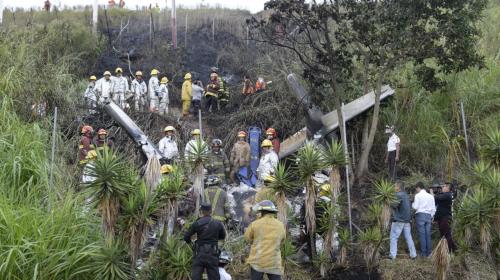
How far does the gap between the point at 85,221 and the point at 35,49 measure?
33.8 feet

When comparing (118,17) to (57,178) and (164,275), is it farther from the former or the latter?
(164,275)

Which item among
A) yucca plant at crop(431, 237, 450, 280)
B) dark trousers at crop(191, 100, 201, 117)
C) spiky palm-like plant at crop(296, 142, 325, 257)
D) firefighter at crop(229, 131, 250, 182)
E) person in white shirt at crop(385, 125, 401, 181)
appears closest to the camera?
spiky palm-like plant at crop(296, 142, 325, 257)

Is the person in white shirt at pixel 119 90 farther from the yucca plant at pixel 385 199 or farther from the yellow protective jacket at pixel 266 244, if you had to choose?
the yellow protective jacket at pixel 266 244

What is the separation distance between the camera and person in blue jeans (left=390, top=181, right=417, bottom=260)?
12.2m

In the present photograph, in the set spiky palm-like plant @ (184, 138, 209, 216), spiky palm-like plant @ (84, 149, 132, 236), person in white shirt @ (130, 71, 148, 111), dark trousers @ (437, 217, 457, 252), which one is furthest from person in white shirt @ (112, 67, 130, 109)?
dark trousers @ (437, 217, 457, 252)

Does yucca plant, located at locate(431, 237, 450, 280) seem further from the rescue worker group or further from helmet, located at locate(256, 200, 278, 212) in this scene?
helmet, located at locate(256, 200, 278, 212)

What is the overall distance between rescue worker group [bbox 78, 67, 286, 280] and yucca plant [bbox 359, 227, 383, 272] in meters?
2.01

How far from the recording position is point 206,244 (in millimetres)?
9086

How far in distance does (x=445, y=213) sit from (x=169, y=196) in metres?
5.44

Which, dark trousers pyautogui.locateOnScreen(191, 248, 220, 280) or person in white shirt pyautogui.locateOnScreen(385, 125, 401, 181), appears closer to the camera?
dark trousers pyautogui.locateOnScreen(191, 248, 220, 280)

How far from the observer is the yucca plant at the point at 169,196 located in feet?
31.7

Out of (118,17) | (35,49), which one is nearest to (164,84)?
(35,49)

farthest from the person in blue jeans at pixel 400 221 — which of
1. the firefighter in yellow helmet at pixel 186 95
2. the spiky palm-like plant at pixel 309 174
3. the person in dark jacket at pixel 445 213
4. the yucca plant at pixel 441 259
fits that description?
the firefighter in yellow helmet at pixel 186 95

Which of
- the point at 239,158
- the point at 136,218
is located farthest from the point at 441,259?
the point at 136,218
